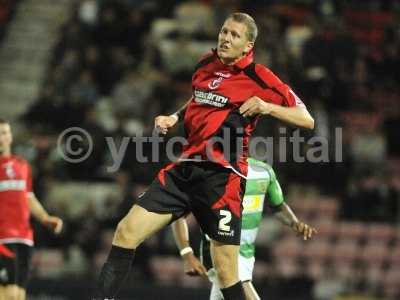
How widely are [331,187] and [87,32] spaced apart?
3.98 m

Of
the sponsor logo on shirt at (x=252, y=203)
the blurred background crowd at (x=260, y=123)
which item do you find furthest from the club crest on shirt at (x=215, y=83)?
the blurred background crowd at (x=260, y=123)

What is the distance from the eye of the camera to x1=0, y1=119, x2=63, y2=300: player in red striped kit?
791cm

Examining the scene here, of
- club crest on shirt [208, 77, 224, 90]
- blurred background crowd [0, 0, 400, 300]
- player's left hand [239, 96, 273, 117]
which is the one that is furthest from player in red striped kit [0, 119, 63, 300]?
player's left hand [239, 96, 273, 117]

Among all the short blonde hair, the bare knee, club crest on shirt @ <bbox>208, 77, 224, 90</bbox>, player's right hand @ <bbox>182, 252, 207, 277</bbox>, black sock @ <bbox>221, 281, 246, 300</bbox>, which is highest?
the short blonde hair

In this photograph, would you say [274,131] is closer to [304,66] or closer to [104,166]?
[304,66]

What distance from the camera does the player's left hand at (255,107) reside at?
572 centimetres

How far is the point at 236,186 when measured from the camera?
20.1 feet

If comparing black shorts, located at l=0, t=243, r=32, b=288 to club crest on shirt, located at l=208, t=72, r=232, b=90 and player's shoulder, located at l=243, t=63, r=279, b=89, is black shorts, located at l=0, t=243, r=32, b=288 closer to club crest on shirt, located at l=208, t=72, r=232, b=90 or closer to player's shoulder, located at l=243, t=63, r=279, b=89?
club crest on shirt, located at l=208, t=72, r=232, b=90

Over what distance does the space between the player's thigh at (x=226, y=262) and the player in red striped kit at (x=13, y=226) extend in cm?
217

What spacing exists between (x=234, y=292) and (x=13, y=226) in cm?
251

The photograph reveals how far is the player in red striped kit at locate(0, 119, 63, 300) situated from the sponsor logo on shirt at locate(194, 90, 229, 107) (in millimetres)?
2284

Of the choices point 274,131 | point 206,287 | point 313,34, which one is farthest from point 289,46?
point 206,287

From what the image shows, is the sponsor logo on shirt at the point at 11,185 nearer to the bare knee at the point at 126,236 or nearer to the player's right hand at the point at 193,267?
the player's right hand at the point at 193,267

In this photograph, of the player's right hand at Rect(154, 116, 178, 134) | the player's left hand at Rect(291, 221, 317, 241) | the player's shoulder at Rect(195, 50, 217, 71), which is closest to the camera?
the player's right hand at Rect(154, 116, 178, 134)
